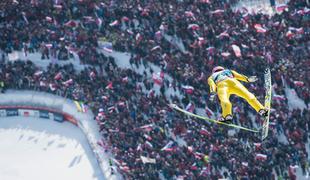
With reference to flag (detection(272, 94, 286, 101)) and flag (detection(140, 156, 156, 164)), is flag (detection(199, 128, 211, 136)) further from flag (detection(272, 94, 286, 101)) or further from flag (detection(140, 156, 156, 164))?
flag (detection(272, 94, 286, 101))

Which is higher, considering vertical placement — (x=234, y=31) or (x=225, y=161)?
(x=234, y=31)

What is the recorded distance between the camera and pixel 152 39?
53062mm

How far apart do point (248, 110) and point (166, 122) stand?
16.2 feet

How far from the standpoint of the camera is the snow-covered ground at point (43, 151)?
50625 mm

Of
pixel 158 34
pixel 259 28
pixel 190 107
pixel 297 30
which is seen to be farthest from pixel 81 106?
pixel 297 30

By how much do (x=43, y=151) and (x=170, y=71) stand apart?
386 inches

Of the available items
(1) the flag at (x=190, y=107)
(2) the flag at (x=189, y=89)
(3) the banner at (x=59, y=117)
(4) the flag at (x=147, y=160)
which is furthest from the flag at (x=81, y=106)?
(4) the flag at (x=147, y=160)

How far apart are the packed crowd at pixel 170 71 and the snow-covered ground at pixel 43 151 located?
2294mm

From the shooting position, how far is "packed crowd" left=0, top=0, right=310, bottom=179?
45.2 m

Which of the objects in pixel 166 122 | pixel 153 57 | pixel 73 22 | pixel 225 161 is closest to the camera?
pixel 225 161

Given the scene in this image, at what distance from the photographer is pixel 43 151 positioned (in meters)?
52.7

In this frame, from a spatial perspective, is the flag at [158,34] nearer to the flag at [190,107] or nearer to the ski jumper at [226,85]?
the flag at [190,107]

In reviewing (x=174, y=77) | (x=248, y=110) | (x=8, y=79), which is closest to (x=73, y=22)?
(x=8, y=79)

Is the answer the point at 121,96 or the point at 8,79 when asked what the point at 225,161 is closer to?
the point at 121,96
